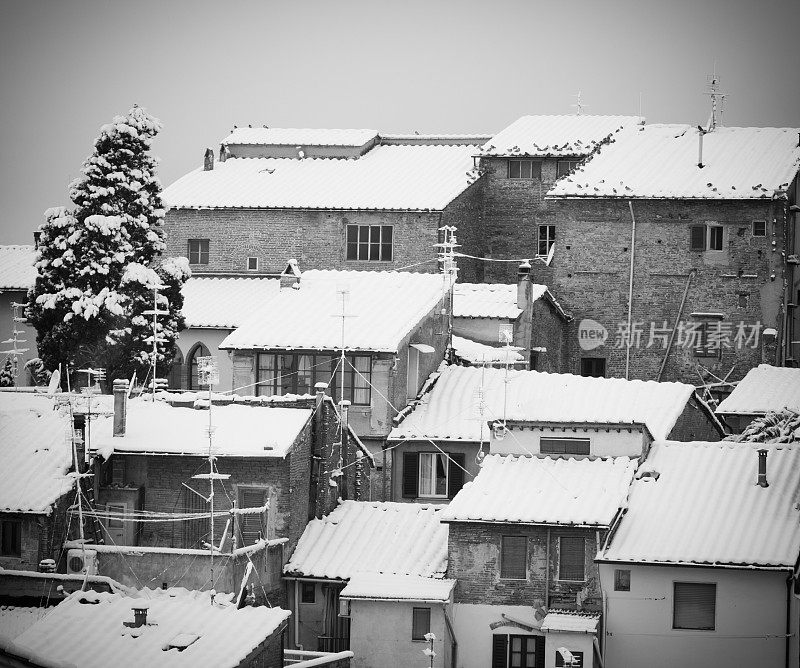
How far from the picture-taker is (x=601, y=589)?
48.7 metres

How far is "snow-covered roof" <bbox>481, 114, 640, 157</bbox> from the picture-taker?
8031 cm

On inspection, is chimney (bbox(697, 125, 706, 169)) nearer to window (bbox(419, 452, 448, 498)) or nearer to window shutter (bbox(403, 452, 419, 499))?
window (bbox(419, 452, 448, 498))

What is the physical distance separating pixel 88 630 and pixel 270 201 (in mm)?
37735

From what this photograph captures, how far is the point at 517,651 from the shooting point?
4894 centimetres

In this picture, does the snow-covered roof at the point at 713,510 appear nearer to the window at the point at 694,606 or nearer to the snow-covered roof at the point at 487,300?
the window at the point at 694,606

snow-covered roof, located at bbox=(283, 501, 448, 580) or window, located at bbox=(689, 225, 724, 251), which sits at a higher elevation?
window, located at bbox=(689, 225, 724, 251)

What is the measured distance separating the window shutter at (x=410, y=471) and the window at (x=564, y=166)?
917 inches

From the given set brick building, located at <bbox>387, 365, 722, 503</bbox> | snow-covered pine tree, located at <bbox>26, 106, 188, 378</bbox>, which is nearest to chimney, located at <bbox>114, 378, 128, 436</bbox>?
brick building, located at <bbox>387, 365, 722, 503</bbox>

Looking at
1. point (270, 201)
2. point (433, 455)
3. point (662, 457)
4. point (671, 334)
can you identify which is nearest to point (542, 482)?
point (662, 457)

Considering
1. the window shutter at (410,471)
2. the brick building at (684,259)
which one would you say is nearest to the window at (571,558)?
the window shutter at (410,471)

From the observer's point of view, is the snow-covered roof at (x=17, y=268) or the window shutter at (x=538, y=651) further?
the snow-covered roof at (x=17, y=268)

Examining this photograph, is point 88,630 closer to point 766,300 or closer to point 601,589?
point 601,589

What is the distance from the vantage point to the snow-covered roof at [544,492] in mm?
49625

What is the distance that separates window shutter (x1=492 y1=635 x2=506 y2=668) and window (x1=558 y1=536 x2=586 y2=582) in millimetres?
1962
